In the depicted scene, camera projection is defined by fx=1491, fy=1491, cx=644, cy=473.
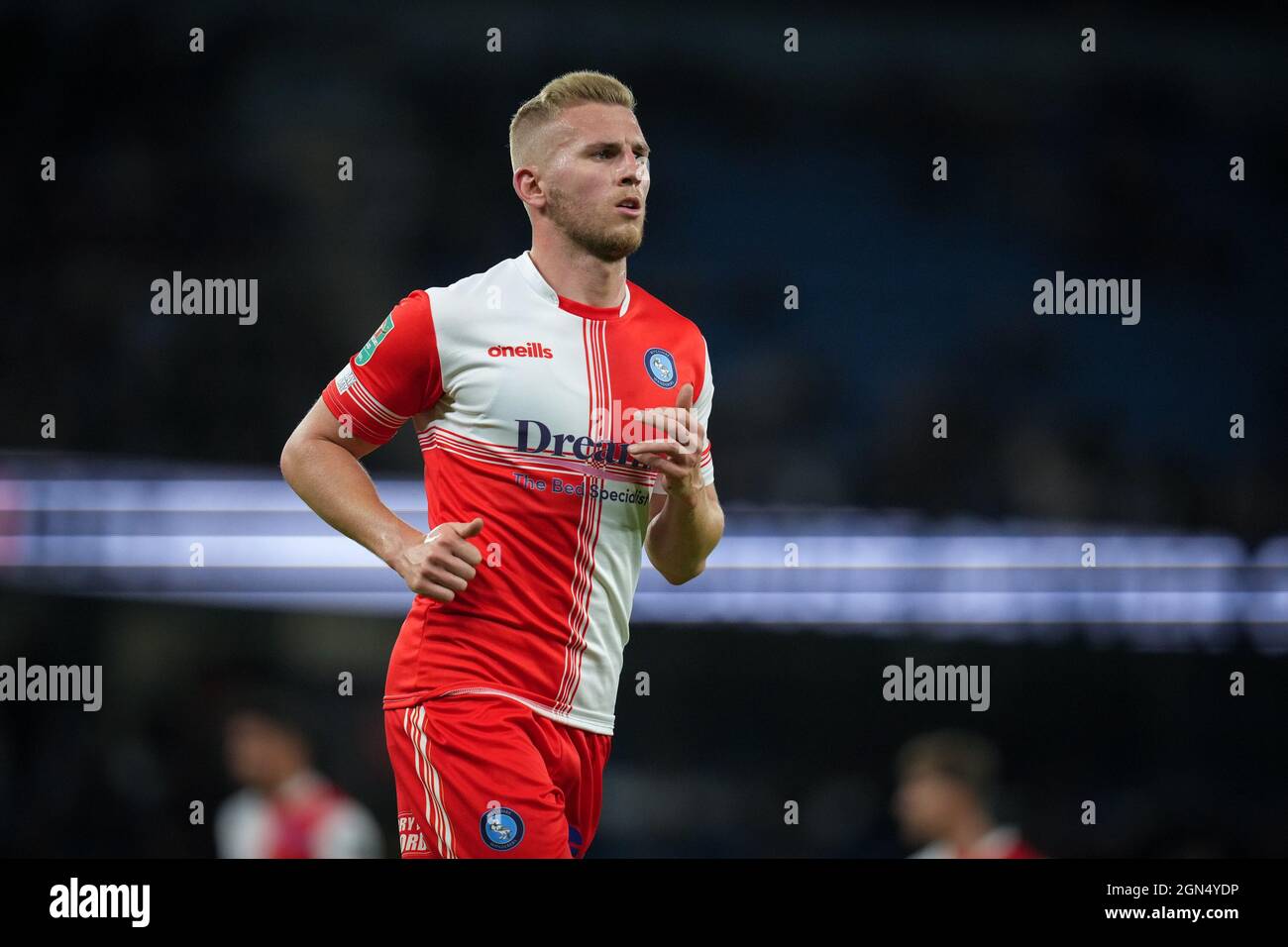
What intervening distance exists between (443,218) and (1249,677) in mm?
4787

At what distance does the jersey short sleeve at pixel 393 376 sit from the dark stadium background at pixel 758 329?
3.71 meters

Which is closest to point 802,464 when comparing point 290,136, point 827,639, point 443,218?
point 827,639

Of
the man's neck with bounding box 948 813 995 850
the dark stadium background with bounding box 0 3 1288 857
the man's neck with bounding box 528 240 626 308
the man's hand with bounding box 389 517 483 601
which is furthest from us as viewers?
the dark stadium background with bounding box 0 3 1288 857

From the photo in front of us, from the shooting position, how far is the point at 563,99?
351 centimetres

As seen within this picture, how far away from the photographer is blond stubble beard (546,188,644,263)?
345cm

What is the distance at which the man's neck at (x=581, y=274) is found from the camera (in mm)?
3492

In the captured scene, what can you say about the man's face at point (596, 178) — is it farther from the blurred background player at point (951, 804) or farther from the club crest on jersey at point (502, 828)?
the blurred background player at point (951, 804)

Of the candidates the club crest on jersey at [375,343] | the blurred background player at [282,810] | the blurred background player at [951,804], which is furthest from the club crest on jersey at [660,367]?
the blurred background player at [282,810]

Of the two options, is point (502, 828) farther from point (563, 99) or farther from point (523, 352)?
point (563, 99)

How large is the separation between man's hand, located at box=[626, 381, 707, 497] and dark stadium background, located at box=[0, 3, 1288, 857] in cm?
407

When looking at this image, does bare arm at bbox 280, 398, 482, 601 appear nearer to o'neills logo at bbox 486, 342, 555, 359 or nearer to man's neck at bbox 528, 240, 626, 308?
o'neills logo at bbox 486, 342, 555, 359

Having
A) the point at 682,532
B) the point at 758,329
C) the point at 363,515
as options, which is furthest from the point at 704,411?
the point at 758,329

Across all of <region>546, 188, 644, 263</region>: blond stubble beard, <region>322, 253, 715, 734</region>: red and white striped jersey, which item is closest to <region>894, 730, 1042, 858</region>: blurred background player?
<region>322, 253, 715, 734</region>: red and white striped jersey
